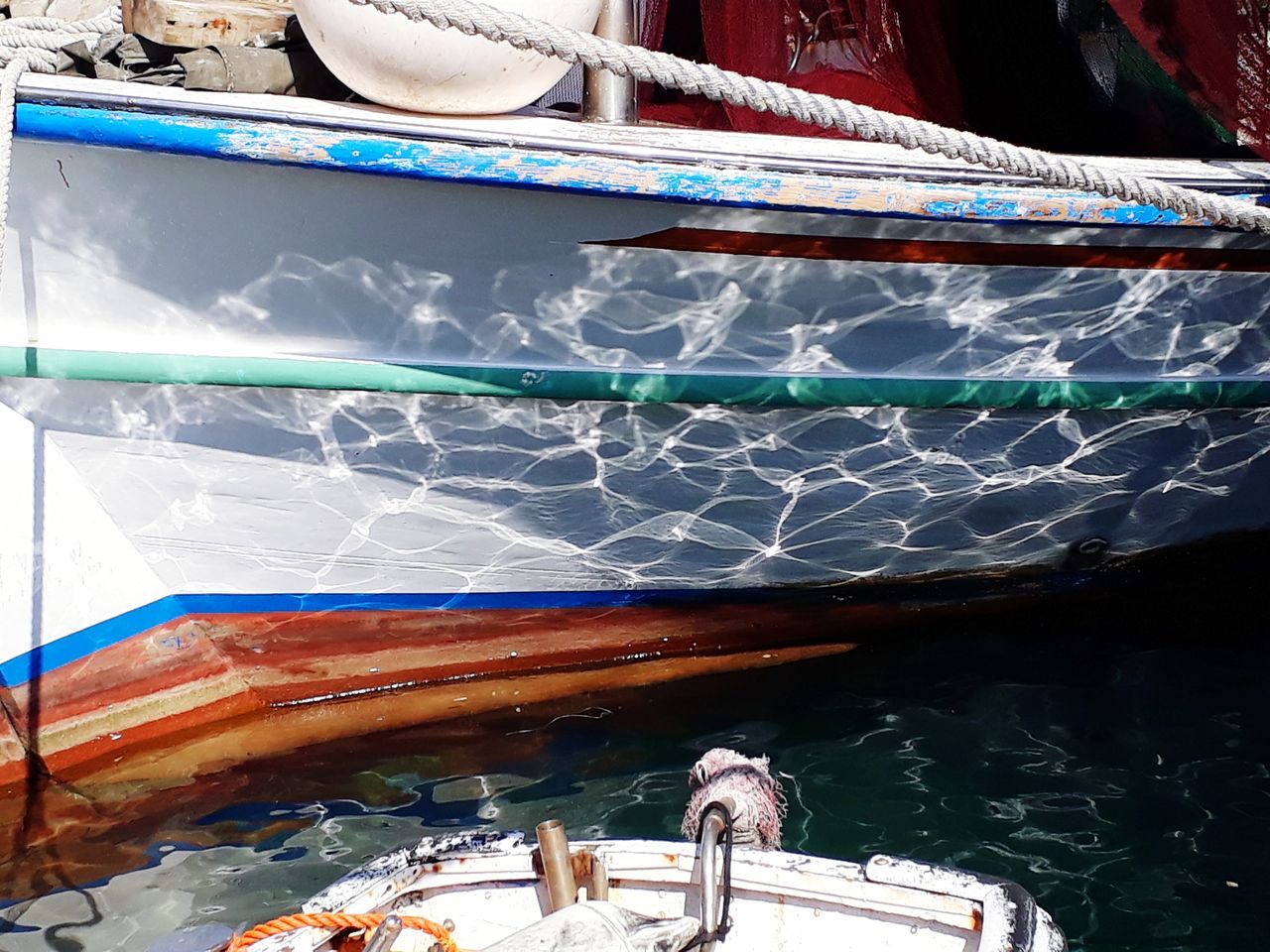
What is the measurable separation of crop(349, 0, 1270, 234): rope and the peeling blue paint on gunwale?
281 mm

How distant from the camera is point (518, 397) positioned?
A: 3.02 meters

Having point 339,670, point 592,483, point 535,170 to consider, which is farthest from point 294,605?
Answer: point 535,170

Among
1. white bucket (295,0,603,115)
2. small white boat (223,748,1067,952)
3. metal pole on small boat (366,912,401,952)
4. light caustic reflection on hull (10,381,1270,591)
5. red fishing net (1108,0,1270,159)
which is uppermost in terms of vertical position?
red fishing net (1108,0,1270,159)

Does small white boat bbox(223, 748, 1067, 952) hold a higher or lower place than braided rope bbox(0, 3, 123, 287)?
lower

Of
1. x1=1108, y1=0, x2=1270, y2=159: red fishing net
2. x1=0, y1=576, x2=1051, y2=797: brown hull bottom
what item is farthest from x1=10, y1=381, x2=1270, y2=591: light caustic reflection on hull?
x1=1108, y1=0, x2=1270, y2=159: red fishing net

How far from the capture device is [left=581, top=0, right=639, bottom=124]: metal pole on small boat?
127 inches

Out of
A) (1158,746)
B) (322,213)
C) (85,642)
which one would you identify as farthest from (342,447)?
(1158,746)

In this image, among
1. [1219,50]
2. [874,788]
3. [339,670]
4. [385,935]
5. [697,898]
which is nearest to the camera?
[385,935]

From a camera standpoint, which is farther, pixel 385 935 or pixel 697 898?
pixel 697 898

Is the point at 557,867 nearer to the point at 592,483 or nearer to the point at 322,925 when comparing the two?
the point at 322,925

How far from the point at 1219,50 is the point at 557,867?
7.89 ft

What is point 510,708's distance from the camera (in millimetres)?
3674

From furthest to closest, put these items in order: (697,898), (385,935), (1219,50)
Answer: (1219,50) → (697,898) → (385,935)

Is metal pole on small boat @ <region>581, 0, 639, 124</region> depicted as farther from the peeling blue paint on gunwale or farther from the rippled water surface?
the rippled water surface
